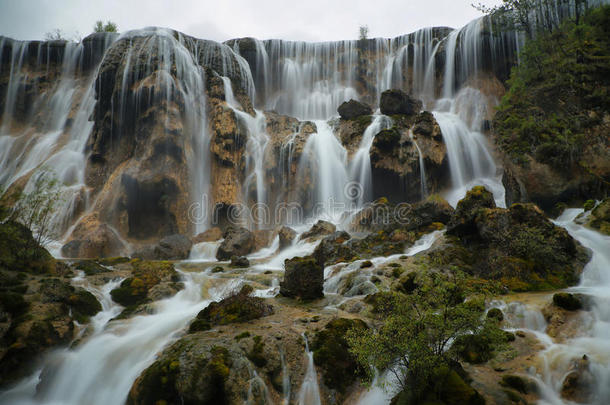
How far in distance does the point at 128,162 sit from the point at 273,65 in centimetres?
2610

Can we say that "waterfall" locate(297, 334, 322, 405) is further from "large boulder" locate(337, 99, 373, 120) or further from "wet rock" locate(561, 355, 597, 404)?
"large boulder" locate(337, 99, 373, 120)

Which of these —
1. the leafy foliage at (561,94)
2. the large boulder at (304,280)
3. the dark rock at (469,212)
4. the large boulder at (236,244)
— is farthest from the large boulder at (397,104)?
the large boulder at (304,280)

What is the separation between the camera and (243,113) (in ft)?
119

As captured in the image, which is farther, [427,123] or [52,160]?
[52,160]

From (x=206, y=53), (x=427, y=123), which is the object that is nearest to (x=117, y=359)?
(x=427, y=123)

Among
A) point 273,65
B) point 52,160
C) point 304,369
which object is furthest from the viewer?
point 273,65

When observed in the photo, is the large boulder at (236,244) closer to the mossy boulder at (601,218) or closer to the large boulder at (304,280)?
the large boulder at (304,280)

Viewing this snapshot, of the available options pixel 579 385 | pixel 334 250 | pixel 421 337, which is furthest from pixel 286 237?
pixel 579 385

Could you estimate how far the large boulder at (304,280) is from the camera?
1288 cm

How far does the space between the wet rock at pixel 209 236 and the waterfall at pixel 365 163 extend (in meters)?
12.5

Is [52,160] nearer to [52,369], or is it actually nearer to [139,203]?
[139,203]

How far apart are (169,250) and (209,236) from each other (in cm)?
411

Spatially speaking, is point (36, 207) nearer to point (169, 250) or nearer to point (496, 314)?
point (169, 250)

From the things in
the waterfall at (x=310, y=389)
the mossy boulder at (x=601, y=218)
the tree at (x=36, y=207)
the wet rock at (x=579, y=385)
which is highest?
the tree at (x=36, y=207)
